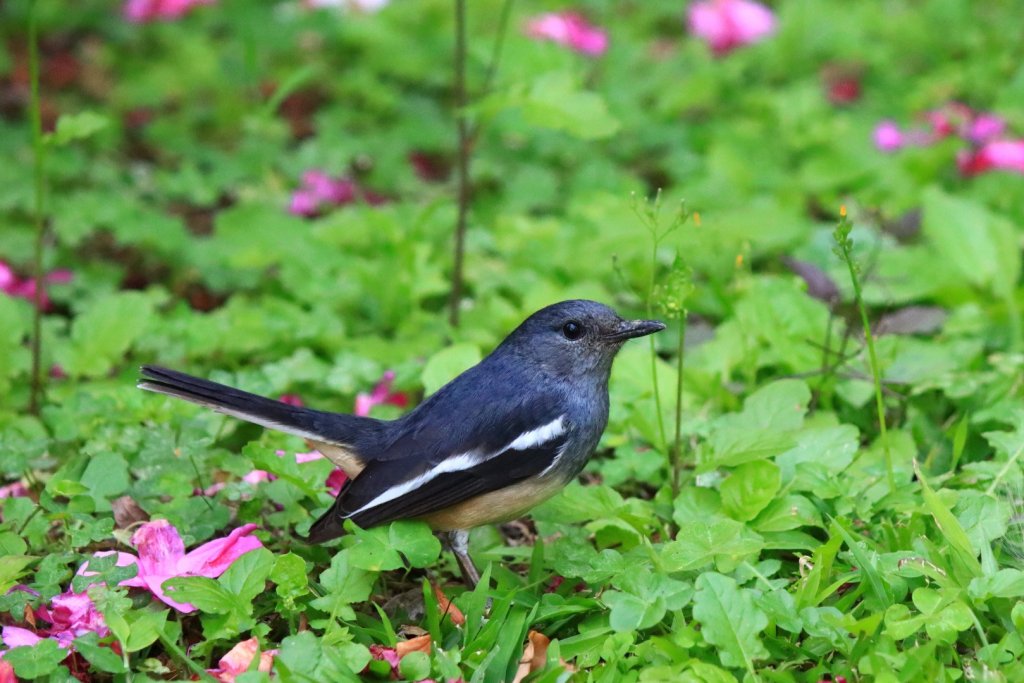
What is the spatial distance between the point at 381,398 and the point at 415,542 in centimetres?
129

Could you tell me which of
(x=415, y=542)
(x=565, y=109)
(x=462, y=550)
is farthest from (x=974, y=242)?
(x=415, y=542)

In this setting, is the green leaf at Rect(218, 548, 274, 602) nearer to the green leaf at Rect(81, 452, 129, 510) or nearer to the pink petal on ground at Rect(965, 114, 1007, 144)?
the green leaf at Rect(81, 452, 129, 510)

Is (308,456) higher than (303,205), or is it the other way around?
(303,205)

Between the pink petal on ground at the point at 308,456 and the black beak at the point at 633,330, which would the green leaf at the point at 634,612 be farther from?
the pink petal on ground at the point at 308,456

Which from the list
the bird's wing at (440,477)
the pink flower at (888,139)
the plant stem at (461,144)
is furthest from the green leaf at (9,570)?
the pink flower at (888,139)

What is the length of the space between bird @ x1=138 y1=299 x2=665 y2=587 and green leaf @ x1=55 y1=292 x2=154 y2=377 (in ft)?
3.97

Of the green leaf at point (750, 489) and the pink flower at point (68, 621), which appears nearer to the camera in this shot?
the pink flower at point (68, 621)

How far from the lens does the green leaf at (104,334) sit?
459cm

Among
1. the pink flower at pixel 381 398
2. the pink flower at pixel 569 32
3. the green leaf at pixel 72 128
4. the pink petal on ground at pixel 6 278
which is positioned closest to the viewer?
the green leaf at pixel 72 128

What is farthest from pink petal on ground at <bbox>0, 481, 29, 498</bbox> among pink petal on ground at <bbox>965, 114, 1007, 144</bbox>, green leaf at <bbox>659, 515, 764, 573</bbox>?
pink petal on ground at <bbox>965, 114, 1007, 144</bbox>

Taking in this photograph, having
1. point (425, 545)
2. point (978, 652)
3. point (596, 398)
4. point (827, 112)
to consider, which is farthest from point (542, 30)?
point (978, 652)

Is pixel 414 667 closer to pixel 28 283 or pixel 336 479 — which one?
pixel 336 479

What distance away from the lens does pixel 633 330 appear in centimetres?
354

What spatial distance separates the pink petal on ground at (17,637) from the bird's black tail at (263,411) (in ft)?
2.52
